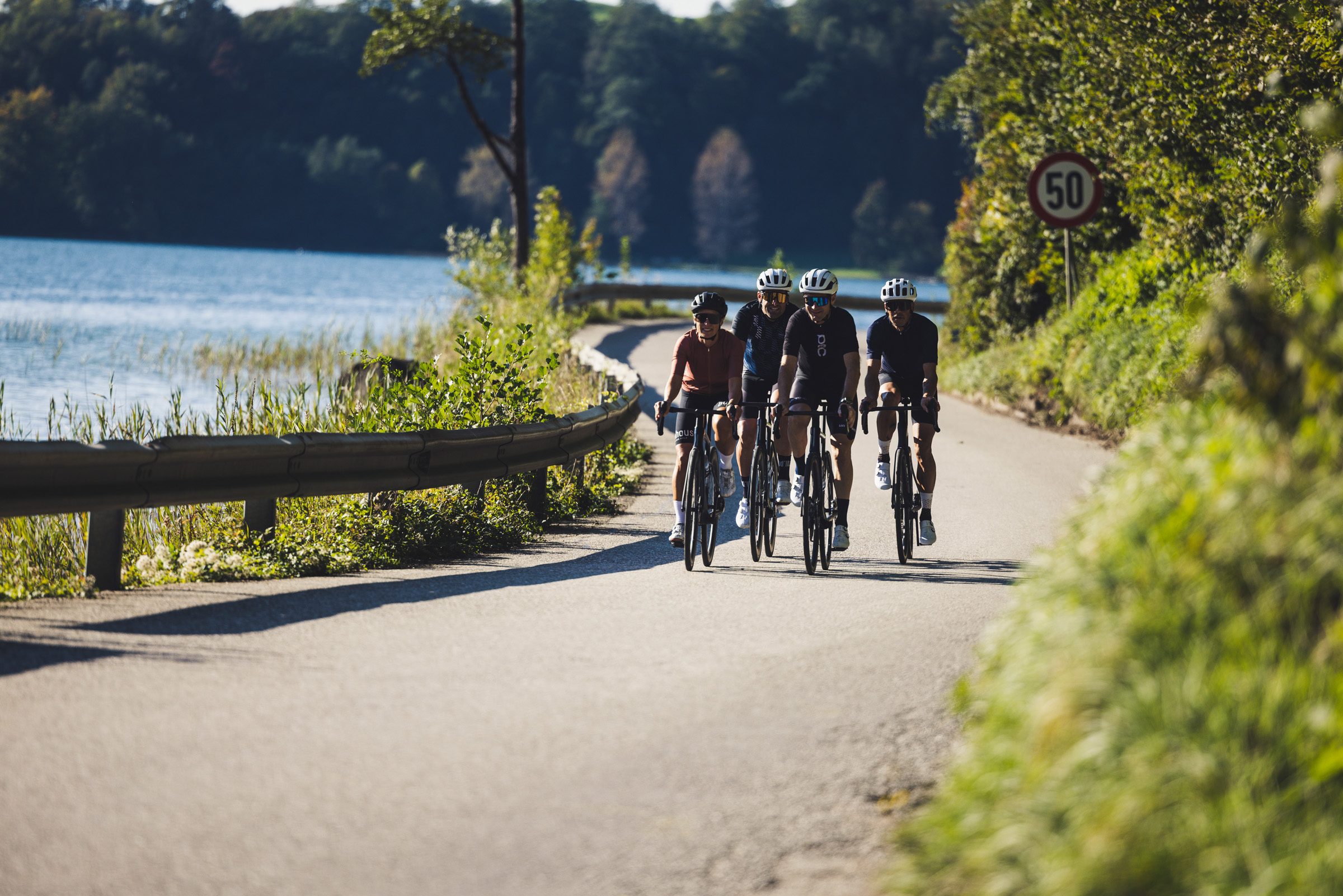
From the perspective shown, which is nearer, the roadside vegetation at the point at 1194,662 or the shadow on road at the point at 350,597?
the roadside vegetation at the point at 1194,662

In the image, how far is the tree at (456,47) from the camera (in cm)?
3853

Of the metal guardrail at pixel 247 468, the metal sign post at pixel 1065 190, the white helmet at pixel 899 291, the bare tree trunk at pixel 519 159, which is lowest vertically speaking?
the metal guardrail at pixel 247 468

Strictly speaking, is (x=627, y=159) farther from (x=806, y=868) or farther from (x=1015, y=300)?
(x=806, y=868)

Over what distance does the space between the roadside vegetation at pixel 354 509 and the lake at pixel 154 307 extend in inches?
69.8

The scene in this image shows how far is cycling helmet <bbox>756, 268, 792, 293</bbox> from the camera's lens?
10.7 meters

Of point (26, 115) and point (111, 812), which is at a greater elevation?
point (26, 115)

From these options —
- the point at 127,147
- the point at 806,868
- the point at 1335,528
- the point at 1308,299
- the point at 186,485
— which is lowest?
the point at 806,868

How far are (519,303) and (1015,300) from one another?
365 inches

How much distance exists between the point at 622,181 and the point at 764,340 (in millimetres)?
126200

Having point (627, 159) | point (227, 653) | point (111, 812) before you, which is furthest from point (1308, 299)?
point (627, 159)

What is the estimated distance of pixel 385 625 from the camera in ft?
24.1

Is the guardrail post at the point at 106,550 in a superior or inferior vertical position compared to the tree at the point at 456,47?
inferior

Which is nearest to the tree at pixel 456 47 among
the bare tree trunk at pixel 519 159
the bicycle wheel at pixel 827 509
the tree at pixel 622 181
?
the bare tree trunk at pixel 519 159

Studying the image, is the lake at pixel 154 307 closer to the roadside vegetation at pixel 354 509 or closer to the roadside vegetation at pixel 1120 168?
the roadside vegetation at pixel 354 509
